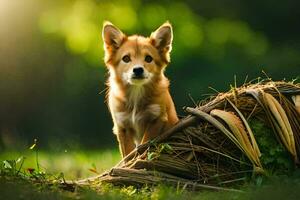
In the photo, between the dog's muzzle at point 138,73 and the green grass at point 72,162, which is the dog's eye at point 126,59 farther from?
the green grass at point 72,162

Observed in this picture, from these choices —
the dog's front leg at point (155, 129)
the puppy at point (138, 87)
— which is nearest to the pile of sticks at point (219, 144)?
the dog's front leg at point (155, 129)

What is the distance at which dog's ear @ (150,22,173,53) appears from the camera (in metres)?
9.27

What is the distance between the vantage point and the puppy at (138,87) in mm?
8750

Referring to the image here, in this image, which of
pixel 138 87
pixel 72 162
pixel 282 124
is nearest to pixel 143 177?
pixel 282 124

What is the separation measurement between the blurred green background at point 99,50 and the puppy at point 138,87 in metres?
6.77

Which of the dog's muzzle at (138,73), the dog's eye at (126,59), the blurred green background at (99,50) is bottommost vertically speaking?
the blurred green background at (99,50)

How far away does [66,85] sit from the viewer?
18328mm

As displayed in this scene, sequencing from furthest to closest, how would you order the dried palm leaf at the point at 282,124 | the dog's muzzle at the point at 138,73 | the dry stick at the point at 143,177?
1. the dog's muzzle at the point at 138,73
2. the dried palm leaf at the point at 282,124
3. the dry stick at the point at 143,177

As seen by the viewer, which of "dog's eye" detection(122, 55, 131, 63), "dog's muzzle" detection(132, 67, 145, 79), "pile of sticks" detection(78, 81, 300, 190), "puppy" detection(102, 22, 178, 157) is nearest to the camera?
"pile of sticks" detection(78, 81, 300, 190)

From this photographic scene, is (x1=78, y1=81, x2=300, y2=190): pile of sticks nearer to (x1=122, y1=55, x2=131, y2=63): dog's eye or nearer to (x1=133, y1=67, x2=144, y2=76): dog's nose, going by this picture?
(x1=133, y1=67, x2=144, y2=76): dog's nose

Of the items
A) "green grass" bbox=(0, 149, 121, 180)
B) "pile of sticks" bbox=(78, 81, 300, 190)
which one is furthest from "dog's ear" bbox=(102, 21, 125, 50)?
"pile of sticks" bbox=(78, 81, 300, 190)

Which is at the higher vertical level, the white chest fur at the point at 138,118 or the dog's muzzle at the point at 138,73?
the dog's muzzle at the point at 138,73

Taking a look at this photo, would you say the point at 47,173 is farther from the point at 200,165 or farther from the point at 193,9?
the point at 193,9

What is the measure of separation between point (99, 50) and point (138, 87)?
1012 cm
